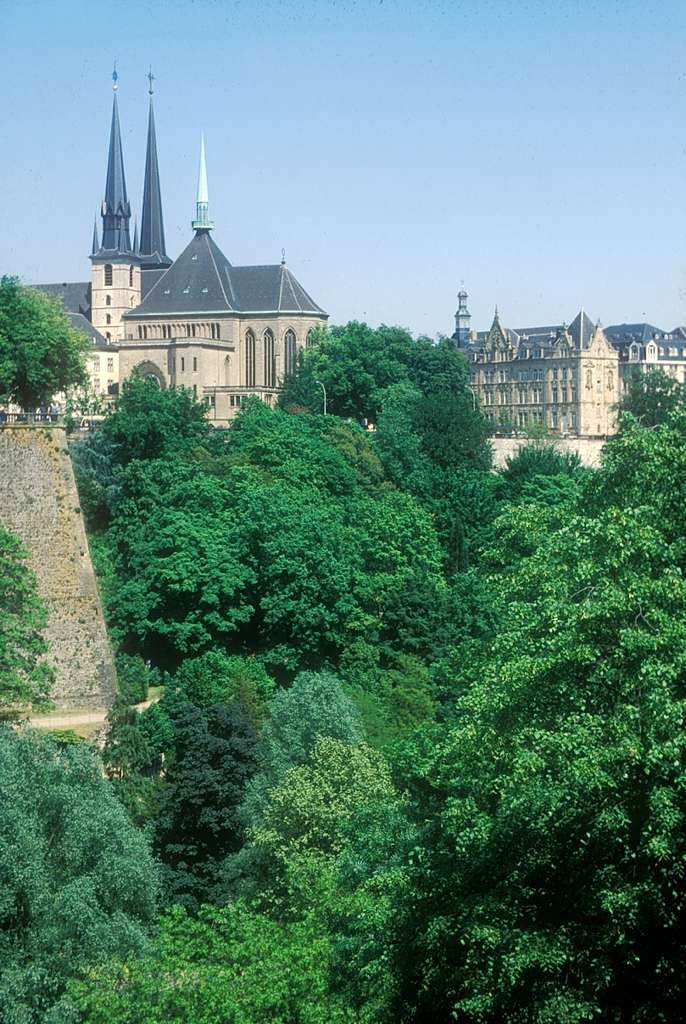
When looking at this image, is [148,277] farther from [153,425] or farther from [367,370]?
[153,425]

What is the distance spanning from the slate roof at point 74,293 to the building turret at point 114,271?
118cm

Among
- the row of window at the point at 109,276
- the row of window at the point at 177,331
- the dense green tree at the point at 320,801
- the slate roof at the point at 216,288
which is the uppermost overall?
the row of window at the point at 109,276

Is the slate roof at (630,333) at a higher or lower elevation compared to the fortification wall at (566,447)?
higher

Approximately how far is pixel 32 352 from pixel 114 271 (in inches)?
2136

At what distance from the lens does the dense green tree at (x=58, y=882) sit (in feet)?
76.0

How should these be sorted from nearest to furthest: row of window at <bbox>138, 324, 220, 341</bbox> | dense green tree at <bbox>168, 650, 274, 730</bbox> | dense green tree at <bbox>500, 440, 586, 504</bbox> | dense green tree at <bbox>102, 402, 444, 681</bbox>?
dense green tree at <bbox>168, 650, 274, 730</bbox>, dense green tree at <bbox>102, 402, 444, 681</bbox>, dense green tree at <bbox>500, 440, 586, 504</bbox>, row of window at <bbox>138, 324, 220, 341</bbox>

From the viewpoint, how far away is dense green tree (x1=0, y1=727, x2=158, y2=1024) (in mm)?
23172

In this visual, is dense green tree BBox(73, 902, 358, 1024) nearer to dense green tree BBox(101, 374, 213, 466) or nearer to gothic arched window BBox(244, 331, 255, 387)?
dense green tree BBox(101, 374, 213, 466)

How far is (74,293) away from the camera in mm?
108938

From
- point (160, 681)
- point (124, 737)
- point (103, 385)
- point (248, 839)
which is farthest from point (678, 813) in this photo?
point (103, 385)

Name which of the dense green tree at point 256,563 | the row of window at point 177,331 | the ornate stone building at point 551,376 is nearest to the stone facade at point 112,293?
the row of window at point 177,331

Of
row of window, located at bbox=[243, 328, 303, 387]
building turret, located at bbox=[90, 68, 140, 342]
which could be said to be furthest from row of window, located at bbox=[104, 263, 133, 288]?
row of window, located at bbox=[243, 328, 303, 387]

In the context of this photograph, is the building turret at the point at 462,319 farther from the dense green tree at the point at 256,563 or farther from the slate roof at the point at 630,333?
the dense green tree at the point at 256,563

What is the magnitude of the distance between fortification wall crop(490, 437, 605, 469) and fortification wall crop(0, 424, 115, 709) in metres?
26.2
